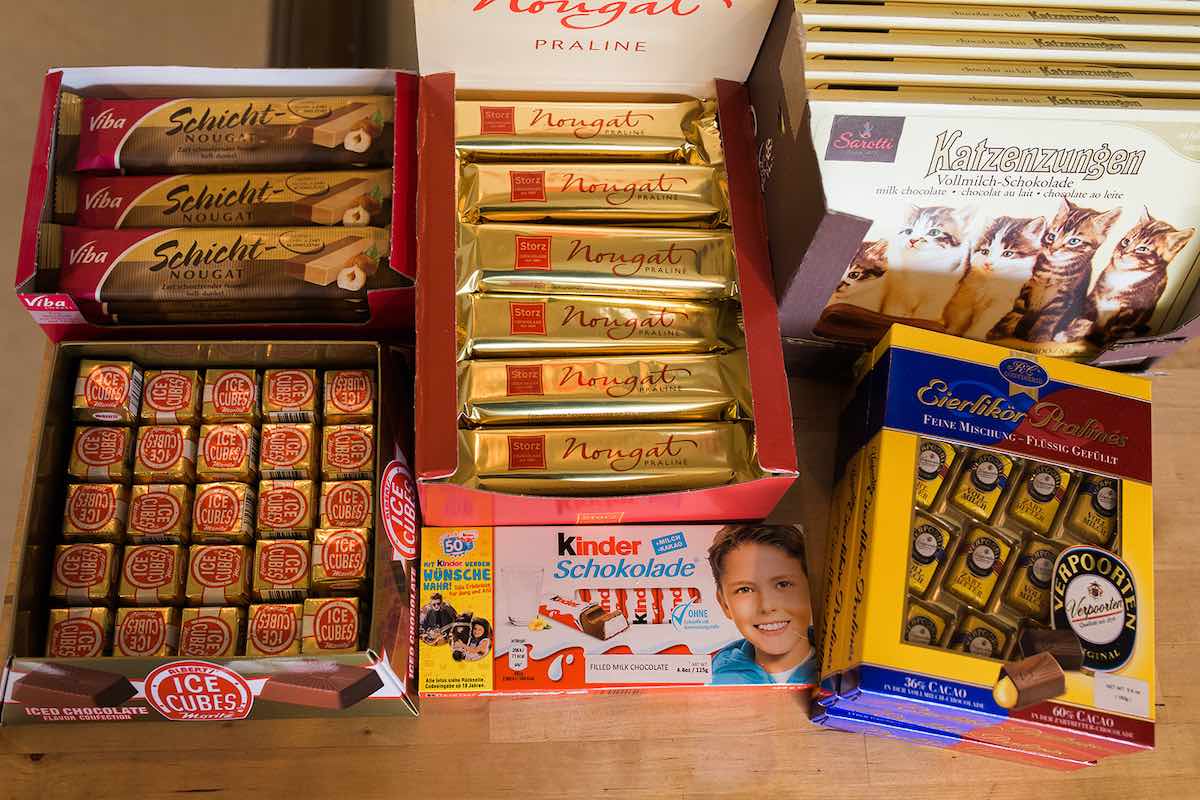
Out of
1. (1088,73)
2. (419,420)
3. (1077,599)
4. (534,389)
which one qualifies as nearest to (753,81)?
(1088,73)

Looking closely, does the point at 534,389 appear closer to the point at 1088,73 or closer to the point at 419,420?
the point at 419,420

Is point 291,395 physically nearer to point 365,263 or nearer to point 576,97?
point 365,263

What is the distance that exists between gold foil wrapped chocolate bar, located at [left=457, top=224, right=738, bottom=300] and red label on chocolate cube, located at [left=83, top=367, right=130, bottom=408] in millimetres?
437

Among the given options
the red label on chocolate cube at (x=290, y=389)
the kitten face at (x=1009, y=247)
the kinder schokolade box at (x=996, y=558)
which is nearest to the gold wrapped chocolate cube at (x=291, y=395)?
the red label on chocolate cube at (x=290, y=389)

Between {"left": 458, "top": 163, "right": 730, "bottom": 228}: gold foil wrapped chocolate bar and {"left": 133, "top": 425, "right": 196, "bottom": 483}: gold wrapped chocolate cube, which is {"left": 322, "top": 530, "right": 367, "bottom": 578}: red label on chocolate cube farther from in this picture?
{"left": 458, "top": 163, "right": 730, "bottom": 228}: gold foil wrapped chocolate bar

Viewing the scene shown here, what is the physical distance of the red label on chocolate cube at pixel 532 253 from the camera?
3.65ft

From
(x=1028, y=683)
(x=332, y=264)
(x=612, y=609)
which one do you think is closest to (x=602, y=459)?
(x=612, y=609)

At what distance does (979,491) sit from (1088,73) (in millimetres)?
461

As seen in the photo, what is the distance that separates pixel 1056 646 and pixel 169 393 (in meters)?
1.07

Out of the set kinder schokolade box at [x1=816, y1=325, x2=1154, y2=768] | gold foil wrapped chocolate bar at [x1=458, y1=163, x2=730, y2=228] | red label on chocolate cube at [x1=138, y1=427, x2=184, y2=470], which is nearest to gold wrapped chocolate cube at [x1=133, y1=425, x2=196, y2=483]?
red label on chocolate cube at [x1=138, y1=427, x2=184, y2=470]

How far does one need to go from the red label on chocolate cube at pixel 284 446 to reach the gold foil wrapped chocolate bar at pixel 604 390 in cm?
21

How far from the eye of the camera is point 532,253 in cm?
112

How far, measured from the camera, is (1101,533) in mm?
1050

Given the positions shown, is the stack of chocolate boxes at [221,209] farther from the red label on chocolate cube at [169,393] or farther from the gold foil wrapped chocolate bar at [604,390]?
the gold foil wrapped chocolate bar at [604,390]
